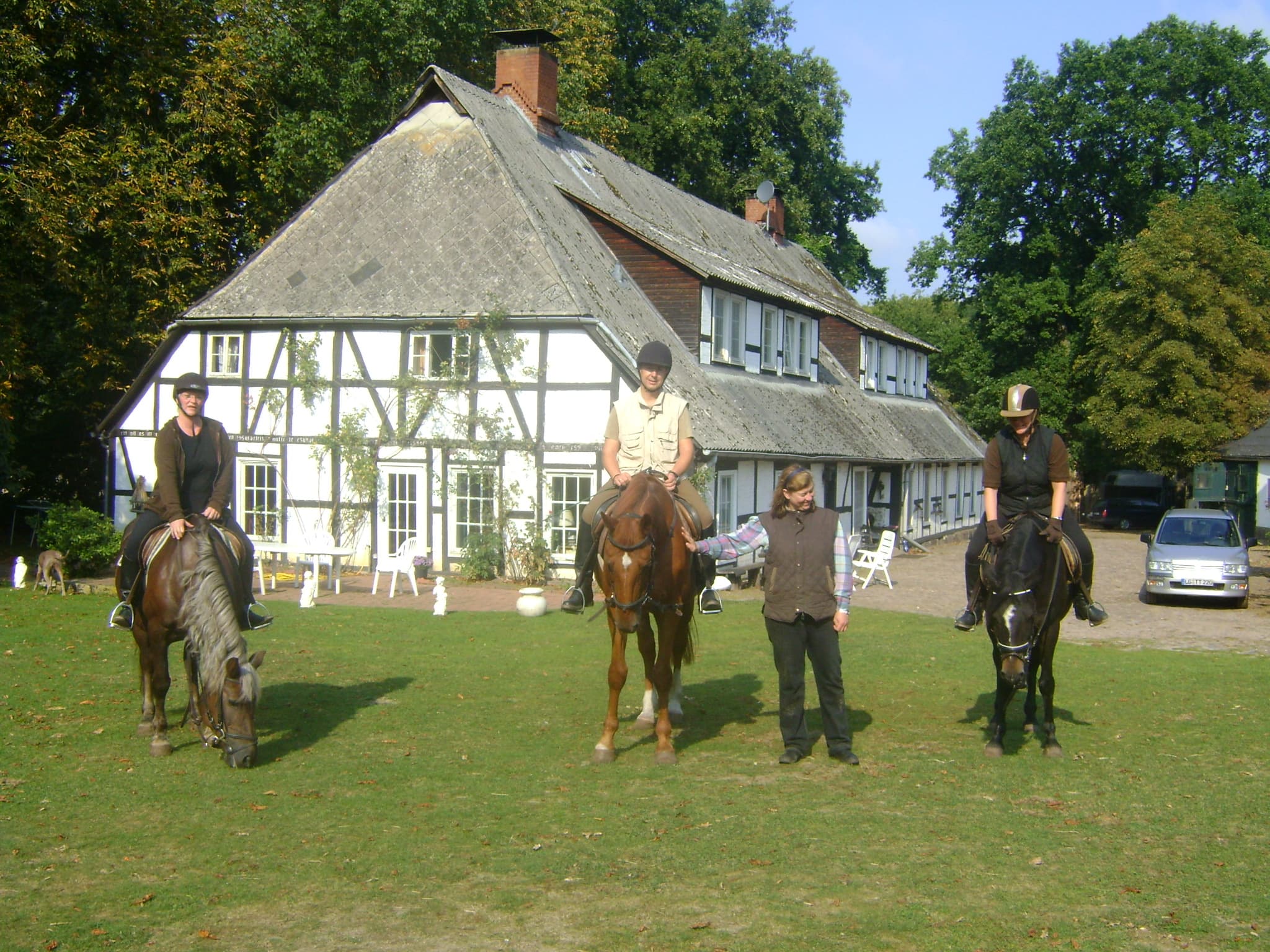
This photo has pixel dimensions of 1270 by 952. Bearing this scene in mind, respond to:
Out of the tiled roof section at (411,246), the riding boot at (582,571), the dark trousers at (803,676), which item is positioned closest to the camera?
the dark trousers at (803,676)

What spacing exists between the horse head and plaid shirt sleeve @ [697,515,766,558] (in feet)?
4.15

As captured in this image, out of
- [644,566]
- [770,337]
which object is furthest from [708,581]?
[770,337]

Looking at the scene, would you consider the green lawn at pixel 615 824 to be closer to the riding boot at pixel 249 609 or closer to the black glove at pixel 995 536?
the riding boot at pixel 249 609

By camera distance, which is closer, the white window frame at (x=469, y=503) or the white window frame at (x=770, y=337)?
the white window frame at (x=469, y=503)

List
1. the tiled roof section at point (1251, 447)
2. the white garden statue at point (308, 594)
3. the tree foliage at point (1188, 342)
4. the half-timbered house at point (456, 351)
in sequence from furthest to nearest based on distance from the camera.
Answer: the tree foliage at point (1188, 342) → the tiled roof section at point (1251, 447) → the half-timbered house at point (456, 351) → the white garden statue at point (308, 594)

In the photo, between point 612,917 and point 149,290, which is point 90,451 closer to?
point 149,290

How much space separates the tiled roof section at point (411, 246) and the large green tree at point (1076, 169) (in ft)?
102

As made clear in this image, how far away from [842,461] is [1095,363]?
20678 millimetres

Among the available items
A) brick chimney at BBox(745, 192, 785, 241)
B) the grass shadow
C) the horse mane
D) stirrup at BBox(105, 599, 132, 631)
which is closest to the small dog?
the grass shadow

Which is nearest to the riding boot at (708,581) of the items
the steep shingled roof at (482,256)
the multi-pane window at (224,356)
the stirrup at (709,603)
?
the stirrup at (709,603)

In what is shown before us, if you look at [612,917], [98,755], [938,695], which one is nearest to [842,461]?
[938,695]

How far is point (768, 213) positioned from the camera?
135ft

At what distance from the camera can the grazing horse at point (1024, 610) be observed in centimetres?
892

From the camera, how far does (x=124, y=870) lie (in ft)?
21.6
